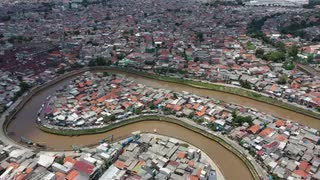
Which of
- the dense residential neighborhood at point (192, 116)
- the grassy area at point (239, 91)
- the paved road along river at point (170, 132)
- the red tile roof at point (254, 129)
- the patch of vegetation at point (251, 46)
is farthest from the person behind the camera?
the patch of vegetation at point (251, 46)

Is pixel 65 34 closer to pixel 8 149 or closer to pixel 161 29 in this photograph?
pixel 161 29

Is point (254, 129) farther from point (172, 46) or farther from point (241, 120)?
point (172, 46)

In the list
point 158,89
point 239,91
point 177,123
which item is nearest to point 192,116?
point 177,123

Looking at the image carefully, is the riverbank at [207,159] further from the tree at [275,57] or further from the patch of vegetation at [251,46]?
the patch of vegetation at [251,46]

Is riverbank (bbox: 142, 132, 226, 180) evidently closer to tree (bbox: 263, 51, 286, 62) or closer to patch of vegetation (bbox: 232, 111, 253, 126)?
patch of vegetation (bbox: 232, 111, 253, 126)

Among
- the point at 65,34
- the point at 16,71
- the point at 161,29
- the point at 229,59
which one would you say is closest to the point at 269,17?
the point at 161,29

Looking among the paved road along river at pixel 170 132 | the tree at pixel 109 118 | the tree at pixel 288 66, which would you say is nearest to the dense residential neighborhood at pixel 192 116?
the tree at pixel 109 118

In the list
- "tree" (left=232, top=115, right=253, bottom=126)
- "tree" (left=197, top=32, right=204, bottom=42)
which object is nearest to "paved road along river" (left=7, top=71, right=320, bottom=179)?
"tree" (left=232, top=115, right=253, bottom=126)
